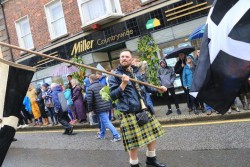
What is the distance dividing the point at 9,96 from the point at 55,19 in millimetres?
13783

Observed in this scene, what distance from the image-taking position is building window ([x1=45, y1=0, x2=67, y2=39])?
1617cm

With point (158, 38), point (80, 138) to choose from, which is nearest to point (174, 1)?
point (158, 38)

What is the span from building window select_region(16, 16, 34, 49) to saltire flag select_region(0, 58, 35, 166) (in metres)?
15.3

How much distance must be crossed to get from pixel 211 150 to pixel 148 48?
5383 mm

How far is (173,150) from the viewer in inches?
241

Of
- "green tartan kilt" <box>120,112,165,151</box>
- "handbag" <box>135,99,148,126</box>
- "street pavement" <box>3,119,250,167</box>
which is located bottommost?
"street pavement" <box>3,119,250,167</box>

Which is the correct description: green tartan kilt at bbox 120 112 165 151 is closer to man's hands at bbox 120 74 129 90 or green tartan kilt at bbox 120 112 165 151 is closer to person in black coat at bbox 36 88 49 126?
man's hands at bbox 120 74 129 90

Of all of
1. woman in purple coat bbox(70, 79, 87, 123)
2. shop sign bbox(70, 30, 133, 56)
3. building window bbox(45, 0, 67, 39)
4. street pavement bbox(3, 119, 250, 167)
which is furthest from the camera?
building window bbox(45, 0, 67, 39)

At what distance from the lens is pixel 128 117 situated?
484cm

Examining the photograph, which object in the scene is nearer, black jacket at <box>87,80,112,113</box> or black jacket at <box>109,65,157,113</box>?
black jacket at <box>109,65,157,113</box>

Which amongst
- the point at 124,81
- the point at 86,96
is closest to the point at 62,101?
the point at 86,96

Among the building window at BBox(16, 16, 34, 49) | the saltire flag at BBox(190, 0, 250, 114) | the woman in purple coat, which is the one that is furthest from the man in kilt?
the building window at BBox(16, 16, 34, 49)

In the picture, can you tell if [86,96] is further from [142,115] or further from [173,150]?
[142,115]

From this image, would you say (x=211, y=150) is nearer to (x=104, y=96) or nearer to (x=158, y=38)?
(x=104, y=96)
